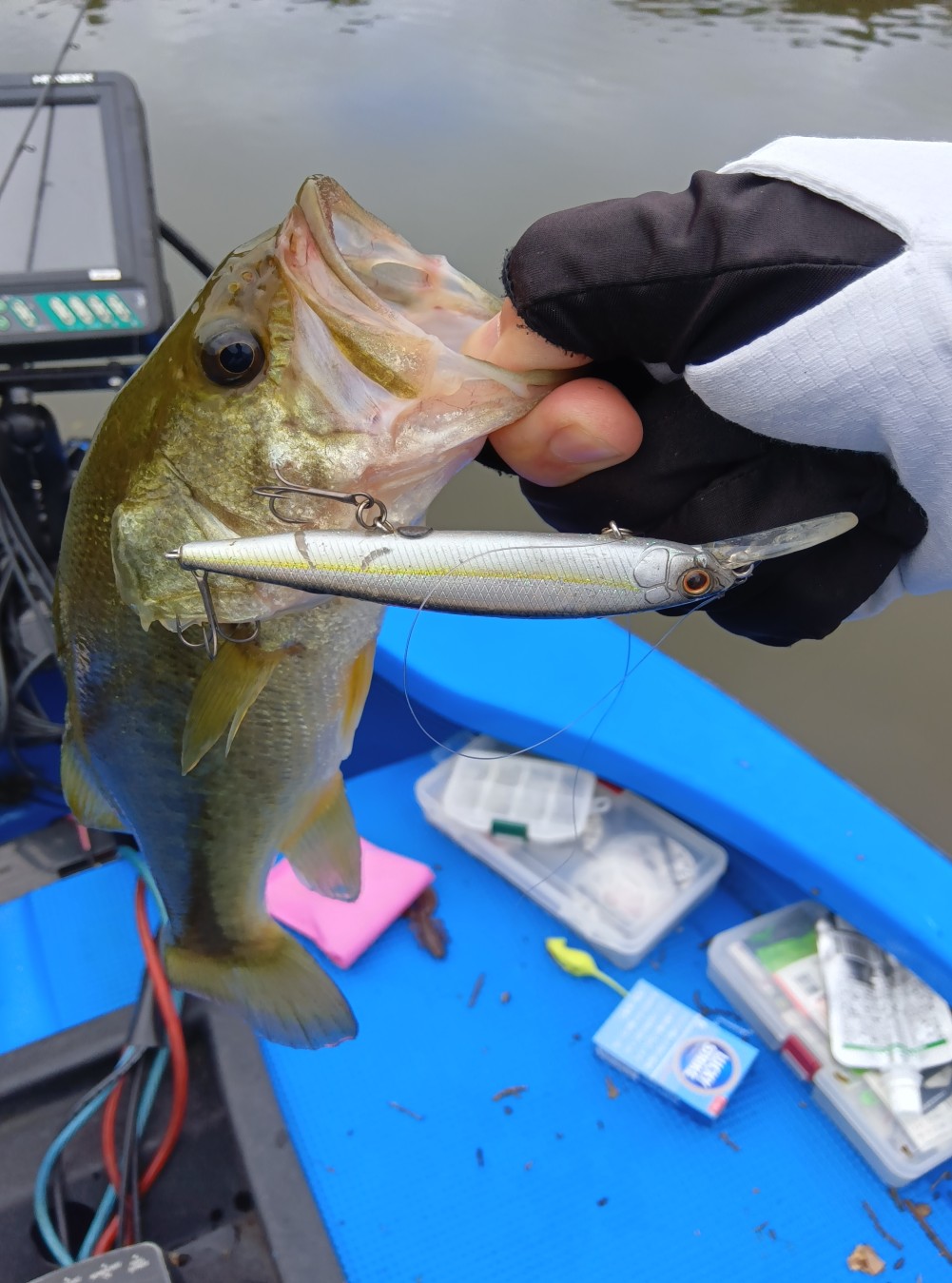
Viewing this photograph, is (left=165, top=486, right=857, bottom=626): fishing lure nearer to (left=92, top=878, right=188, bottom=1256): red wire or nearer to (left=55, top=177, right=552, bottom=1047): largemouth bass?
(left=55, top=177, right=552, bottom=1047): largemouth bass

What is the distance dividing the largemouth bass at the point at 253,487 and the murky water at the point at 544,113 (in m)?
2.86

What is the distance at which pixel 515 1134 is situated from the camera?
5.36 feet

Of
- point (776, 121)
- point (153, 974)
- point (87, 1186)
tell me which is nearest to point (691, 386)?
point (153, 974)

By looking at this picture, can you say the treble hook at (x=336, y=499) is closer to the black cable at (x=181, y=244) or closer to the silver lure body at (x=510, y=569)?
the silver lure body at (x=510, y=569)

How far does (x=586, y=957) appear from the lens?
1.86 m

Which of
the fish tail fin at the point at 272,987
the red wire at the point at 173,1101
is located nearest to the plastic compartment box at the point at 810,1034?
the fish tail fin at the point at 272,987

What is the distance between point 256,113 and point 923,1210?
24.6 feet

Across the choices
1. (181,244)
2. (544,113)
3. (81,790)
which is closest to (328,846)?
(81,790)

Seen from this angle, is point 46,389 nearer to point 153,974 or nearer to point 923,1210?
point 153,974

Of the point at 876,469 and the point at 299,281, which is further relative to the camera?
Result: the point at 876,469

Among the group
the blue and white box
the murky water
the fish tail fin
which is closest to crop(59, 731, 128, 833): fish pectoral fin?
the fish tail fin

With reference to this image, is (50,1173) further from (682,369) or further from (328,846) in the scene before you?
(682,369)

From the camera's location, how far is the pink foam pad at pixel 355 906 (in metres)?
1.88

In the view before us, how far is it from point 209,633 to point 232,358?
0.93 ft
